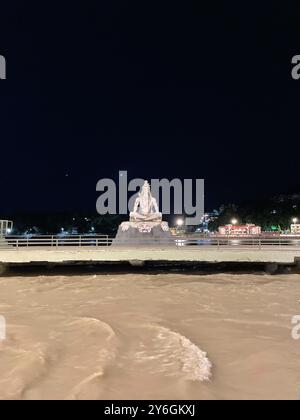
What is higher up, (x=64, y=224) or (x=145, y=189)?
(x=145, y=189)

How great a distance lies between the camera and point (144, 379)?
9.85 metres

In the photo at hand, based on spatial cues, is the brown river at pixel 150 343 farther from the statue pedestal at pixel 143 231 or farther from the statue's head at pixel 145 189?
the statue's head at pixel 145 189

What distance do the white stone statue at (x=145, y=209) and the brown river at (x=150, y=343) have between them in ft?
41.3

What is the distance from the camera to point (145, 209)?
3797cm

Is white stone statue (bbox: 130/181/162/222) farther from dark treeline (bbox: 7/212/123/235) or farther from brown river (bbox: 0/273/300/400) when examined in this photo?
dark treeline (bbox: 7/212/123/235)

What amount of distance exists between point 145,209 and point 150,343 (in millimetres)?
25109

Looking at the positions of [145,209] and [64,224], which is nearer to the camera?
[145,209]

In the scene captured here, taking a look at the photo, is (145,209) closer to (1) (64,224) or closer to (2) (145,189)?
(2) (145,189)

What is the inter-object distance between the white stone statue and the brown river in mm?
12592

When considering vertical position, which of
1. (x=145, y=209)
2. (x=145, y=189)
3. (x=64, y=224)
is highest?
(x=145, y=189)

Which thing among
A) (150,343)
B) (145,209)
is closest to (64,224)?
(145,209)
